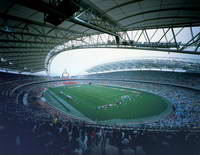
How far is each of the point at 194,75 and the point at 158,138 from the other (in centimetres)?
3165

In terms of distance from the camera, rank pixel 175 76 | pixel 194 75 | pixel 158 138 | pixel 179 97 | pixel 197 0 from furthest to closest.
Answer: pixel 175 76 < pixel 194 75 < pixel 179 97 < pixel 158 138 < pixel 197 0

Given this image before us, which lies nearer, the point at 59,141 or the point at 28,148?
the point at 28,148

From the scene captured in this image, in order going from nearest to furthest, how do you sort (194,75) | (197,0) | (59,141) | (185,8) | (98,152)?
(197,0), (185,8), (98,152), (59,141), (194,75)

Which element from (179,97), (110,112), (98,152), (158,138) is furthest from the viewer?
(179,97)

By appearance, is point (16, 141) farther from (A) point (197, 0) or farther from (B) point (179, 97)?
(B) point (179, 97)

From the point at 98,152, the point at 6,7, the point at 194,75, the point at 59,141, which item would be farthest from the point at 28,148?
the point at 194,75

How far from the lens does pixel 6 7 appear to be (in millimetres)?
6027

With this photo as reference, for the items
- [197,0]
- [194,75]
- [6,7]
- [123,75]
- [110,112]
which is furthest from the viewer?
[123,75]

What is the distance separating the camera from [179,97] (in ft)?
89.4

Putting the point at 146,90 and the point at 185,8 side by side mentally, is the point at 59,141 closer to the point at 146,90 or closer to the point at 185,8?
the point at 185,8

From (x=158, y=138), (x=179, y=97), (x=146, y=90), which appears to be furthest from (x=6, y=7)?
(x=146, y=90)

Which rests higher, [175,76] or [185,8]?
[185,8]

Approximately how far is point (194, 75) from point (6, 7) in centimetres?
3902

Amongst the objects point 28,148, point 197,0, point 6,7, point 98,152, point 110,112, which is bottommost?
point 110,112
